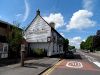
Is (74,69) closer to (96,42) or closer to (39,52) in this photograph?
(39,52)

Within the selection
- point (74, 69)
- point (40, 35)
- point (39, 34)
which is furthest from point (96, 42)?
point (74, 69)

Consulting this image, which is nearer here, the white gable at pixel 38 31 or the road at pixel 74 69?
the road at pixel 74 69

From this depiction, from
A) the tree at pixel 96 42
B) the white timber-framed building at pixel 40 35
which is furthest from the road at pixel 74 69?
the tree at pixel 96 42

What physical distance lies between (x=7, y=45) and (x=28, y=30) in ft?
53.0

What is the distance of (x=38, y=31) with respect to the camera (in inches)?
1743

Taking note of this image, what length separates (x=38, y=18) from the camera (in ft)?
146

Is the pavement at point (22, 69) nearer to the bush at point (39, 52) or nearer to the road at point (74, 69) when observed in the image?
the road at point (74, 69)

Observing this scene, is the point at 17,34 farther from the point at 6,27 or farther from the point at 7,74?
the point at 7,74

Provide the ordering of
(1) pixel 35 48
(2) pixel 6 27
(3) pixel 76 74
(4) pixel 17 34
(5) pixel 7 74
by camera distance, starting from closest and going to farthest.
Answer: (5) pixel 7 74 < (3) pixel 76 74 < (4) pixel 17 34 < (2) pixel 6 27 < (1) pixel 35 48

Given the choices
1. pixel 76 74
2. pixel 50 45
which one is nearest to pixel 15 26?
pixel 76 74

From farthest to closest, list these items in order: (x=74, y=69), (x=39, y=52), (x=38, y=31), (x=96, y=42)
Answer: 1. (x=96, y=42)
2. (x=38, y=31)
3. (x=39, y=52)
4. (x=74, y=69)

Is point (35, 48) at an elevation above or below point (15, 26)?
below

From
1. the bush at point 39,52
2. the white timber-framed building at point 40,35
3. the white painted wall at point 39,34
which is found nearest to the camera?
the bush at point 39,52

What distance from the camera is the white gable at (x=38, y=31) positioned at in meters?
42.5
